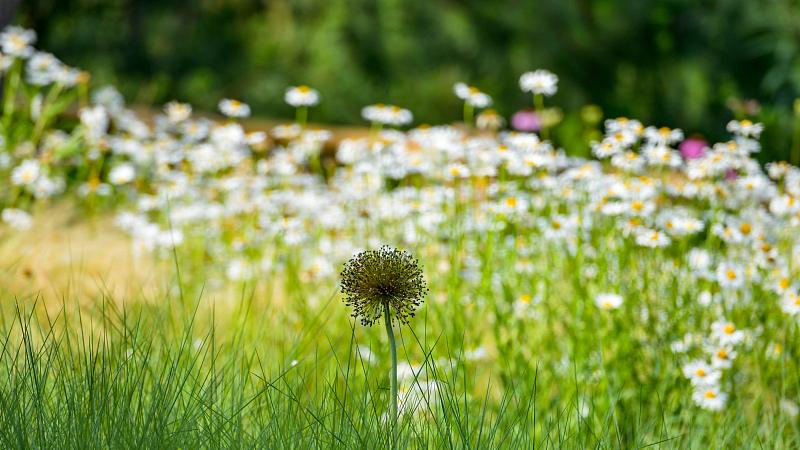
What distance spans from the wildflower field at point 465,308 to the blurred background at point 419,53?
4.14 meters

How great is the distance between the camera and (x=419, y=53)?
9.00 meters

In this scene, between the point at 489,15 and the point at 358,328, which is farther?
the point at 489,15

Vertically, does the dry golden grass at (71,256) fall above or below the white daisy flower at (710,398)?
above

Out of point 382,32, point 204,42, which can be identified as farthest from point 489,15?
point 204,42

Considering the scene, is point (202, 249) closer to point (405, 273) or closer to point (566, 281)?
point (566, 281)

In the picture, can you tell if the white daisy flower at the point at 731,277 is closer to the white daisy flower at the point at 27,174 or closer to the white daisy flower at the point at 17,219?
the white daisy flower at the point at 17,219

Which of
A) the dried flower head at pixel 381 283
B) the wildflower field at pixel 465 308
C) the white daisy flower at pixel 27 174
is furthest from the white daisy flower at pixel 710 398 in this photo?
the white daisy flower at pixel 27 174

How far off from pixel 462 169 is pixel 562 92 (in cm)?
579

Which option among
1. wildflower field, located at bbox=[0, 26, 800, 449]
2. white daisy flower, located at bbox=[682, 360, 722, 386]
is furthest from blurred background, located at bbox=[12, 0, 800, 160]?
white daisy flower, located at bbox=[682, 360, 722, 386]

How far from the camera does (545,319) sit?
3.51 m

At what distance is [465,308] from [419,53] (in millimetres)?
5827

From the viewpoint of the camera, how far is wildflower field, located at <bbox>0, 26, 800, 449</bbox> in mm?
2275

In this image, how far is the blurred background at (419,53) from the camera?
8.81 meters

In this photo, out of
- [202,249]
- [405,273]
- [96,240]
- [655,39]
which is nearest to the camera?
[405,273]
